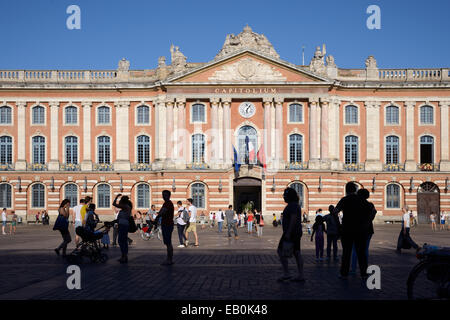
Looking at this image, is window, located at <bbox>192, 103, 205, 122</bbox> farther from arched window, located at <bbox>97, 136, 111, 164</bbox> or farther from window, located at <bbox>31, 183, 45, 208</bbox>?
window, located at <bbox>31, 183, 45, 208</bbox>

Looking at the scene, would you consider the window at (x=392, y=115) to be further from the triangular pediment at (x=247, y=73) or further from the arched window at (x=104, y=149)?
the arched window at (x=104, y=149)

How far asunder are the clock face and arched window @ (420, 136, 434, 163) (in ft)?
52.6

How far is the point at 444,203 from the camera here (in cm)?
4866

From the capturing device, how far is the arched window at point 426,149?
163 ft

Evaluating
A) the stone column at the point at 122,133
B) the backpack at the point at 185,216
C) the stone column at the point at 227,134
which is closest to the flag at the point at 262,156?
the stone column at the point at 227,134

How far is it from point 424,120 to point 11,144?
3871 cm

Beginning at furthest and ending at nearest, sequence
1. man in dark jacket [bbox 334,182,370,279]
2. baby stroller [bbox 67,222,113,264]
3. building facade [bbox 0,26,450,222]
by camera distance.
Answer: building facade [bbox 0,26,450,222] → baby stroller [bbox 67,222,113,264] → man in dark jacket [bbox 334,182,370,279]

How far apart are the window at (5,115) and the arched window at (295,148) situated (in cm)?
2636

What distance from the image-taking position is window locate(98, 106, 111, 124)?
164 ft

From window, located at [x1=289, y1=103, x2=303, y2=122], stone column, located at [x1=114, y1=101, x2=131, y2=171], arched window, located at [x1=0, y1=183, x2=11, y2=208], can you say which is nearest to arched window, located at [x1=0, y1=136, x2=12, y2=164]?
arched window, located at [x1=0, y1=183, x2=11, y2=208]

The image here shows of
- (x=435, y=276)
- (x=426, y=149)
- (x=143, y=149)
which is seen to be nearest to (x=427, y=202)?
(x=426, y=149)
